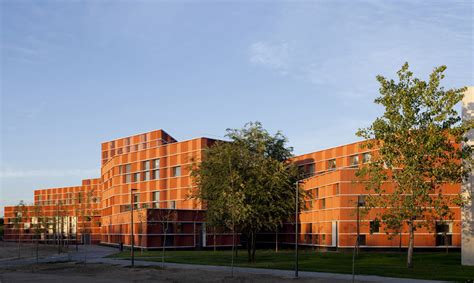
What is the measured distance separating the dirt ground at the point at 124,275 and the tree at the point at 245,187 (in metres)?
8.04

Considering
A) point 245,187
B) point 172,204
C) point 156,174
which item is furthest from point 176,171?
point 245,187

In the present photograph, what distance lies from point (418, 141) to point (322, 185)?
4134 cm

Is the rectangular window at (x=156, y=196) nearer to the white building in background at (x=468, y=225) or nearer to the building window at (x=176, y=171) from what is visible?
the building window at (x=176, y=171)

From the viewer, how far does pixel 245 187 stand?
5456 cm

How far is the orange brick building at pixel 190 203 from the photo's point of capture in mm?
78188

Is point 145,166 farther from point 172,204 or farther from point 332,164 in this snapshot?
point 332,164

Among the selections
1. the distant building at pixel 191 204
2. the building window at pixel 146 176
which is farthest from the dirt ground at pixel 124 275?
the building window at pixel 146 176

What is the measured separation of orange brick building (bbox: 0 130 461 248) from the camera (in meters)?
78.2

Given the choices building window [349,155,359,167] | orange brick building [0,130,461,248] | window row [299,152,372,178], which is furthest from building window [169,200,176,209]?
building window [349,155,359,167]

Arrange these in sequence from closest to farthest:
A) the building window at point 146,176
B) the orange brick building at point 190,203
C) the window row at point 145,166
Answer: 1. the orange brick building at point 190,203
2. the window row at point 145,166
3. the building window at point 146,176

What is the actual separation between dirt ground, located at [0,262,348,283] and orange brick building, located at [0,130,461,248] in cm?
1651

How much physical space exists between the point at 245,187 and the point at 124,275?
45.3 feet

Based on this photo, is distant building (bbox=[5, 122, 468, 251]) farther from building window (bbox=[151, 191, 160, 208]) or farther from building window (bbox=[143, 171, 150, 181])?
building window (bbox=[143, 171, 150, 181])

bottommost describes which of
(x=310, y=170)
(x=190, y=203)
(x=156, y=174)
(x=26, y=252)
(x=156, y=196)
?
(x=26, y=252)
